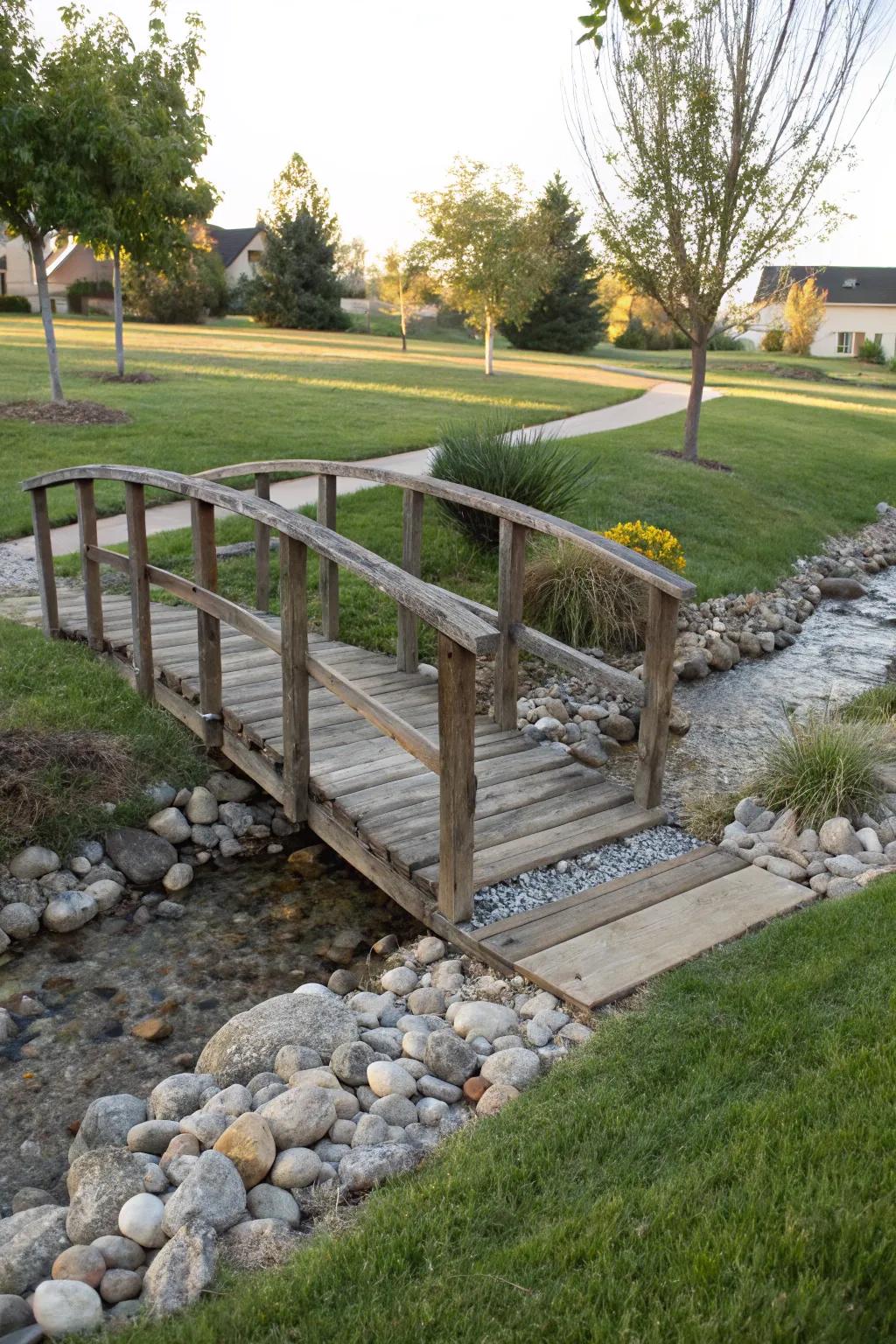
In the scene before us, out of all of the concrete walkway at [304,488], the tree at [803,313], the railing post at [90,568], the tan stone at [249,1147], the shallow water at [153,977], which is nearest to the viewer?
the tan stone at [249,1147]

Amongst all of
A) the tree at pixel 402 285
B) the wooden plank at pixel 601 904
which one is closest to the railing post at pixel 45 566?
the wooden plank at pixel 601 904

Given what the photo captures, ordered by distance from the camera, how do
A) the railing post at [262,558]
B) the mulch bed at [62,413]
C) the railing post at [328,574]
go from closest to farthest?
the railing post at [328,574]
the railing post at [262,558]
the mulch bed at [62,413]

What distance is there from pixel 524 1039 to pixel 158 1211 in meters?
1.32

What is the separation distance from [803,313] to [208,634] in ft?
160

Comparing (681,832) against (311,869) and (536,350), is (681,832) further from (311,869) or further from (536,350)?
→ (536,350)

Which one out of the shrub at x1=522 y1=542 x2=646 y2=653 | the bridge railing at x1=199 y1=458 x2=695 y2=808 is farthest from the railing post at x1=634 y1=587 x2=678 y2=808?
the shrub at x1=522 y1=542 x2=646 y2=653

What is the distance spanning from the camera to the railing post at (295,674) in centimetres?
520

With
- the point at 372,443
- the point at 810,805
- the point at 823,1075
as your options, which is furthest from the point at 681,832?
the point at 372,443

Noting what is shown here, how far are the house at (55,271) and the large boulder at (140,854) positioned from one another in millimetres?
44080

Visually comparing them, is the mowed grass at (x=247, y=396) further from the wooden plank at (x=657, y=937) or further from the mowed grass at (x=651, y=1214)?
the mowed grass at (x=651, y=1214)

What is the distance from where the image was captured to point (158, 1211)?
9.91 ft

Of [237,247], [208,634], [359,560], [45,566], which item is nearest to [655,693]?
[359,560]

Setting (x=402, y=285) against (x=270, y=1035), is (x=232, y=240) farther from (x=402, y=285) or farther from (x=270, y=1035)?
(x=270, y=1035)

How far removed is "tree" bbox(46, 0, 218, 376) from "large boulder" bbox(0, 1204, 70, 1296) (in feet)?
46.3
